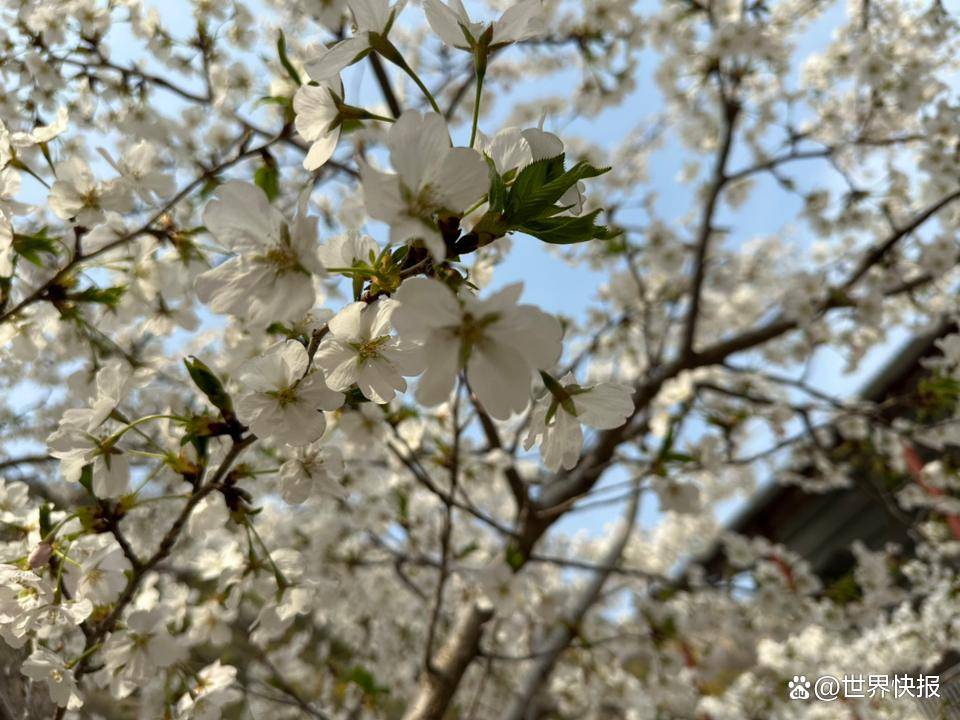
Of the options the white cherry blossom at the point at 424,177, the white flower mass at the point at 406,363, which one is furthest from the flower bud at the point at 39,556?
the white cherry blossom at the point at 424,177

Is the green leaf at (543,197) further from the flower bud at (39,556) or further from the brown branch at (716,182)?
the brown branch at (716,182)

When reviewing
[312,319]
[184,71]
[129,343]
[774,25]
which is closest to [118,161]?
[312,319]

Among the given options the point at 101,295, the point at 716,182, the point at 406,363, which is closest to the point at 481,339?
the point at 406,363

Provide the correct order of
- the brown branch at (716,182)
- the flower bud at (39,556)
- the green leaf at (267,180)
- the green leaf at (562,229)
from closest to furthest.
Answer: the green leaf at (562,229) → the flower bud at (39,556) → the green leaf at (267,180) → the brown branch at (716,182)

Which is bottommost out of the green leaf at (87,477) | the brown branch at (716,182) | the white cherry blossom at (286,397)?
the green leaf at (87,477)

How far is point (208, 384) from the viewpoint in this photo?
82cm

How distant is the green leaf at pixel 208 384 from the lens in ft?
2.65

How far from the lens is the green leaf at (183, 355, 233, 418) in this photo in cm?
81

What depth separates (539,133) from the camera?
2.31 ft

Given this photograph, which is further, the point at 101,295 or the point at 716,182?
the point at 716,182

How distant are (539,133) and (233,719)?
4879mm

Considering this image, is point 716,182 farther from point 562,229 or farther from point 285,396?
point 285,396

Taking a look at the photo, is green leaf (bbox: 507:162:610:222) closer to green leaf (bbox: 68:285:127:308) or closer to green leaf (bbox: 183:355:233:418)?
green leaf (bbox: 183:355:233:418)

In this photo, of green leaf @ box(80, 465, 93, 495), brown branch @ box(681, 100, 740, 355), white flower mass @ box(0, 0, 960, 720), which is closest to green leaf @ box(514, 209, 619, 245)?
white flower mass @ box(0, 0, 960, 720)
